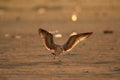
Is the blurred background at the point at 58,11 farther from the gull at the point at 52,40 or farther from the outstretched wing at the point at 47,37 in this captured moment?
the outstretched wing at the point at 47,37

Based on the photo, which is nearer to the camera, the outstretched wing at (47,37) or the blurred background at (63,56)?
the blurred background at (63,56)

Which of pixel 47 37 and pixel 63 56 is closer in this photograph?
pixel 47 37

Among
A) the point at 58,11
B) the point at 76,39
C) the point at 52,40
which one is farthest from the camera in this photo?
the point at 58,11

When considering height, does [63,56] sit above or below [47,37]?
below

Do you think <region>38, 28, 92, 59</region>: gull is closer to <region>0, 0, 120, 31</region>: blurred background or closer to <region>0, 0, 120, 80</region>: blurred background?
<region>0, 0, 120, 80</region>: blurred background

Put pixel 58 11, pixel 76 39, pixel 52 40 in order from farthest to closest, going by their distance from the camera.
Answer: pixel 58 11
pixel 52 40
pixel 76 39

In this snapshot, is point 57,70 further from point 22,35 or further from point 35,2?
point 35,2

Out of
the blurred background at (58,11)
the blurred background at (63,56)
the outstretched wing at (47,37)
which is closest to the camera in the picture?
the blurred background at (63,56)

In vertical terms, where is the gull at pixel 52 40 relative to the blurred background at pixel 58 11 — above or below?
below

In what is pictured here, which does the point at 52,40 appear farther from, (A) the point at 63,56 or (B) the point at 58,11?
(B) the point at 58,11

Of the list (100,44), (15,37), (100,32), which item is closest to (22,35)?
(15,37)

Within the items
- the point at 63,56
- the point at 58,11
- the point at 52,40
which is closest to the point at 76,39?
the point at 52,40

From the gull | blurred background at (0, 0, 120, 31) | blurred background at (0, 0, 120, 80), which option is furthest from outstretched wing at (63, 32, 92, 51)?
blurred background at (0, 0, 120, 31)

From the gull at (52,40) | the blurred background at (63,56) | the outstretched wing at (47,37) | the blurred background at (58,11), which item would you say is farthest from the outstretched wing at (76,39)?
the blurred background at (58,11)
